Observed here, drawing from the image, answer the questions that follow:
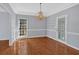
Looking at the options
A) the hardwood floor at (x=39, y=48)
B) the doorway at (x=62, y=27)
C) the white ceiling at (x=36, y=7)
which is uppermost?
the white ceiling at (x=36, y=7)

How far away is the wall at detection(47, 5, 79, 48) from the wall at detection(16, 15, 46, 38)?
0.10 meters

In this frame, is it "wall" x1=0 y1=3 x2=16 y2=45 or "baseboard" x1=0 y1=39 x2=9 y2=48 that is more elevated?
"wall" x1=0 y1=3 x2=16 y2=45

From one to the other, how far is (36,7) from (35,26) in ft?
1.04

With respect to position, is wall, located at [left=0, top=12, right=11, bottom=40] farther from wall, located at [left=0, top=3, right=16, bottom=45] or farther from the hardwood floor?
the hardwood floor

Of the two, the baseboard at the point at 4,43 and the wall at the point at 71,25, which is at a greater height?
the wall at the point at 71,25

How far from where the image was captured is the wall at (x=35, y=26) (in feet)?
5.74

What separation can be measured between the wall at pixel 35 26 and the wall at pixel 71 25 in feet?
0.32

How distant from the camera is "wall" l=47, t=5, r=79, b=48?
1.63 m

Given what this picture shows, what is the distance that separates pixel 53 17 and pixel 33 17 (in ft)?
1.06

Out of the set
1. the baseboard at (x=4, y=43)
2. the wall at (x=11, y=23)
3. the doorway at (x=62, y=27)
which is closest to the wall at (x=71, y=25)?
the doorway at (x=62, y=27)

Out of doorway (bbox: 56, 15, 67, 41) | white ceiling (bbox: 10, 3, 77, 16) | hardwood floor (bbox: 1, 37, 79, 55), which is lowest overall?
hardwood floor (bbox: 1, 37, 79, 55)

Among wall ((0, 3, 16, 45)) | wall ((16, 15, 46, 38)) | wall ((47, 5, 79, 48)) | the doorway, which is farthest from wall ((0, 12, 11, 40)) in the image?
the doorway

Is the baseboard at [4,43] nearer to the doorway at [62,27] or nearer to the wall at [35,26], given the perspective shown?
the wall at [35,26]

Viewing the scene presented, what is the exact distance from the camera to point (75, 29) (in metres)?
1.62
